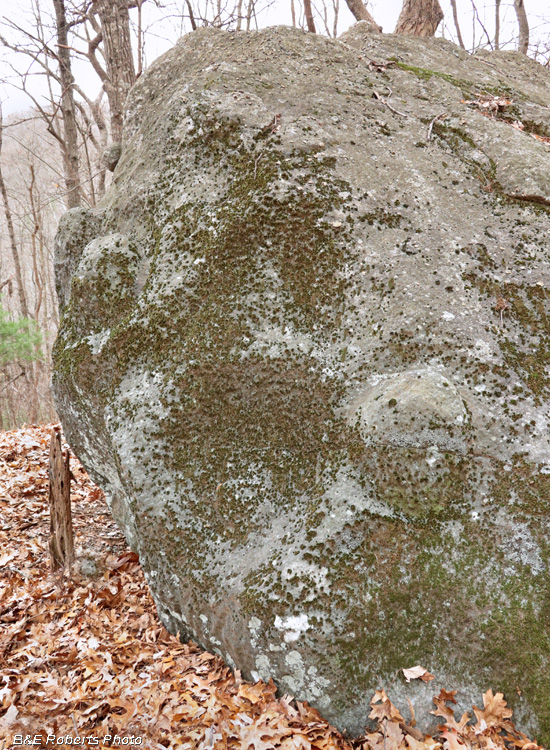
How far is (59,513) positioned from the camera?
448cm

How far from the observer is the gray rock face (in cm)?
265

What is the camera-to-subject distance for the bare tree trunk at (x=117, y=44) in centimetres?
721

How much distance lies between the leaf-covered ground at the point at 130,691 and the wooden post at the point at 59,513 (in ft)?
0.52

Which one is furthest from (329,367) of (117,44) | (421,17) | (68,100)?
(68,100)

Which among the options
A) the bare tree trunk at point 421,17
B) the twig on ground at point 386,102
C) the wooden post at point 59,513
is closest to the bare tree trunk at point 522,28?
the bare tree trunk at point 421,17

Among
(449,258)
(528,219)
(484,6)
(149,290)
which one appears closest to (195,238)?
(149,290)

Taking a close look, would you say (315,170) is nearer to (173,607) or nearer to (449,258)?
(449,258)

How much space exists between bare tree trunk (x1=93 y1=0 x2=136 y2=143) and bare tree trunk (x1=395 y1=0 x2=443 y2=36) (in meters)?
4.12

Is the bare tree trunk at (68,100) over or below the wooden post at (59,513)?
over

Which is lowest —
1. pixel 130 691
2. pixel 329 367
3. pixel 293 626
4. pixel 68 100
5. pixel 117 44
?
pixel 130 691

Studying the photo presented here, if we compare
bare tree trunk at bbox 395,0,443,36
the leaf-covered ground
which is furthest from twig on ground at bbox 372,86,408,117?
the leaf-covered ground

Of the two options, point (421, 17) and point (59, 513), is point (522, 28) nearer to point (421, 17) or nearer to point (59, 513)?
point (421, 17)

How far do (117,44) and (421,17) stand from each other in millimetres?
4508

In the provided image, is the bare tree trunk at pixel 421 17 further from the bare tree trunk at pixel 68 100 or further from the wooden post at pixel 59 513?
the bare tree trunk at pixel 68 100
